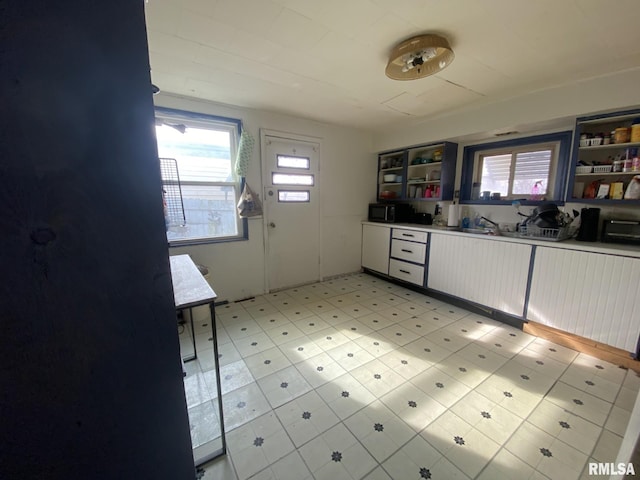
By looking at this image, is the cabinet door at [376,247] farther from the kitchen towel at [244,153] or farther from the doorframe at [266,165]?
the kitchen towel at [244,153]

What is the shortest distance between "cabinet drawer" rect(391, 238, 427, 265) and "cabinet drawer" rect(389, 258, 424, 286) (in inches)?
3.2

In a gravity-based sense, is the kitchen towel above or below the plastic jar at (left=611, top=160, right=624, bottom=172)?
above

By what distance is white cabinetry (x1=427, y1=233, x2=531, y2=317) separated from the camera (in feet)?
8.25

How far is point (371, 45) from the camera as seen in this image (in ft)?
5.78

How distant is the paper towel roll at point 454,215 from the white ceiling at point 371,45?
3.99 feet

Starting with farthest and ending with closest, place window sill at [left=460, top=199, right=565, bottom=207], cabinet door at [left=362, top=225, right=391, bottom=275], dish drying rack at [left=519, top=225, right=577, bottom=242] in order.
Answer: cabinet door at [left=362, top=225, right=391, bottom=275], window sill at [left=460, top=199, right=565, bottom=207], dish drying rack at [left=519, top=225, right=577, bottom=242]

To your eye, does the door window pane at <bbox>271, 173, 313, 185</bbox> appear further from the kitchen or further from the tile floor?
the tile floor

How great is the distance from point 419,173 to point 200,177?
310 centimetres

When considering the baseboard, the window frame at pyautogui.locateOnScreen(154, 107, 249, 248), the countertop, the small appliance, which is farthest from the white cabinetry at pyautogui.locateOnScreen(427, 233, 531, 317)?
the window frame at pyautogui.locateOnScreen(154, 107, 249, 248)

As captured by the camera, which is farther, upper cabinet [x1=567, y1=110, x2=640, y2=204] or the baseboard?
upper cabinet [x1=567, y1=110, x2=640, y2=204]

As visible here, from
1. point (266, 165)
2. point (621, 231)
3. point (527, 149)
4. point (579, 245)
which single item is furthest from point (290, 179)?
point (621, 231)

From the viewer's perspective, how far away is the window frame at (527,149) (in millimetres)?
2586

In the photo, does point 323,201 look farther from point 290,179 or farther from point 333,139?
point 333,139

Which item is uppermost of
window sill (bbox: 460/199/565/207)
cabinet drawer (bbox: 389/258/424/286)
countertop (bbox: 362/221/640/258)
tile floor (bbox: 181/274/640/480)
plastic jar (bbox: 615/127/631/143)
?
plastic jar (bbox: 615/127/631/143)
